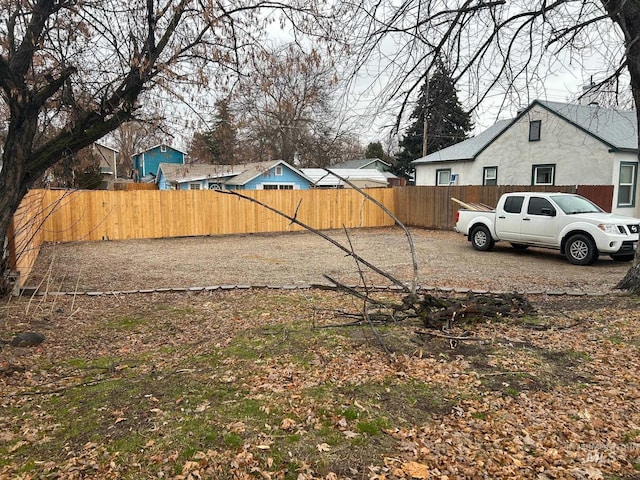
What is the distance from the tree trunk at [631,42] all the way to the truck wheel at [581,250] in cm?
346

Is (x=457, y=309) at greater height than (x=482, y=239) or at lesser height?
lesser

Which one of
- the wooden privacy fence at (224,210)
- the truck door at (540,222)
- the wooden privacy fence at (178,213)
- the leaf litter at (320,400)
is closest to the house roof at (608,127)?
the wooden privacy fence at (224,210)

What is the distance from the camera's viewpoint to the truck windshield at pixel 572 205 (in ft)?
34.6

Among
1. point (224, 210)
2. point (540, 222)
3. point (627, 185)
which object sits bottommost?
point (540, 222)

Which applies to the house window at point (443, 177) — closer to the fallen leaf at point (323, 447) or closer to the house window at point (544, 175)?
the house window at point (544, 175)

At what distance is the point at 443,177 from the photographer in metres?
21.5

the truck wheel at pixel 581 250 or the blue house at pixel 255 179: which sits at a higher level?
the blue house at pixel 255 179

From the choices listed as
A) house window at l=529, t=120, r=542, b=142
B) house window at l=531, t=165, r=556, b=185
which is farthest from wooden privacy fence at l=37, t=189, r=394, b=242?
house window at l=529, t=120, r=542, b=142

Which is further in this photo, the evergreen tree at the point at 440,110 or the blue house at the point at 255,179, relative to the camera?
the blue house at the point at 255,179

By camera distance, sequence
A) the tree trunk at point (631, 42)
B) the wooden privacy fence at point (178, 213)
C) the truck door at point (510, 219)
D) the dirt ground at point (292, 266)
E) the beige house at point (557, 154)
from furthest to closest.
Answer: the wooden privacy fence at point (178, 213) → the beige house at point (557, 154) → the truck door at point (510, 219) → the dirt ground at point (292, 266) → the tree trunk at point (631, 42)

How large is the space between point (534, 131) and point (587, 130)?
2845mm

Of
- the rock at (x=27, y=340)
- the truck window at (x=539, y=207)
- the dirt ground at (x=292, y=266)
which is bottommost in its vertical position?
the rock at (x=27, y=340)

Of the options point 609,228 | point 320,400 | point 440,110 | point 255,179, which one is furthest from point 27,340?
point 255,179

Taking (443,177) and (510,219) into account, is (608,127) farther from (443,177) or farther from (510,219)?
(510,219)
